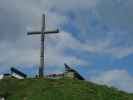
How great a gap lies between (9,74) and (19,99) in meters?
6.35

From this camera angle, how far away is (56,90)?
2712 cm

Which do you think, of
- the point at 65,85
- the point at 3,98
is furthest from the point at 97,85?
the point at 3,98

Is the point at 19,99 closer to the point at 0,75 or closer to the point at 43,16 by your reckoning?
the point at 0,75

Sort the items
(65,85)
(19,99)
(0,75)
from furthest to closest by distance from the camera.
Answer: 1. (0,75)
2. (65,85)
3. (19,99)

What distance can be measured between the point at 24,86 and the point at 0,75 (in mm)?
3786

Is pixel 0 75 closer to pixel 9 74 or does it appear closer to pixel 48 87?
pixel 9 74

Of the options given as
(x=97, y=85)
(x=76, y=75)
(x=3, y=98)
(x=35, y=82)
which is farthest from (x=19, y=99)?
(x=76, y=75)

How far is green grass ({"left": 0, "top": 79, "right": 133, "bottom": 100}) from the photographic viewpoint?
26.1m

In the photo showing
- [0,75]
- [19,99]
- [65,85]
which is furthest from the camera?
[0,75]

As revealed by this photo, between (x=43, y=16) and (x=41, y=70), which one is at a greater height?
(x=43, y=16)

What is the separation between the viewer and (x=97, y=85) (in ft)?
95.6

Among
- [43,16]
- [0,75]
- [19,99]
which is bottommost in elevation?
[19,99]

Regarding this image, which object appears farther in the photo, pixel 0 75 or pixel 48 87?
pixel 0 75

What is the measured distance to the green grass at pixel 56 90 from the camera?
85.6 feet
